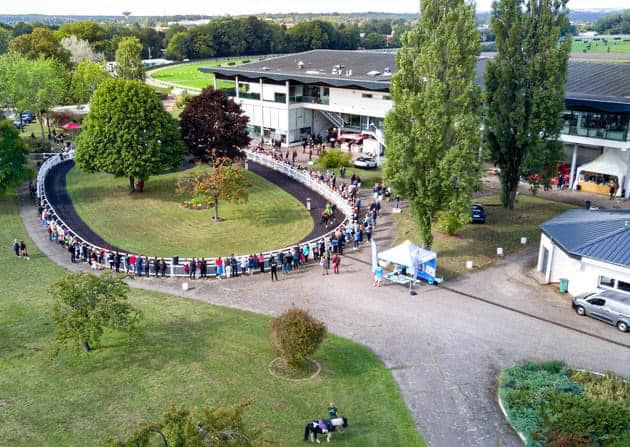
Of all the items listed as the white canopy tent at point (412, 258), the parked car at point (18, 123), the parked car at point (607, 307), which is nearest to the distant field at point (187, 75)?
the parked car at point (18, 123)

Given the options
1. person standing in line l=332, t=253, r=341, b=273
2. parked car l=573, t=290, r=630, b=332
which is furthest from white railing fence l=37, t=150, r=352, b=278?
parked car l=573, t=290, r=630, b=332

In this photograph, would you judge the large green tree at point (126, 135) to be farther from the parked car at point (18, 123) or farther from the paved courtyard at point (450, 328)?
the parked car at point (18, 123)

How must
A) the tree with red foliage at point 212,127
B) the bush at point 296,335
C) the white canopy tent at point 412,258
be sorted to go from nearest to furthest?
the bush at point 296,335 → the white canopy tent at point 412,258 → the tree with red foliage at point 212,127

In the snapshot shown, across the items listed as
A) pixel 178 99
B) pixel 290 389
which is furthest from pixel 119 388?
pixel 178 99

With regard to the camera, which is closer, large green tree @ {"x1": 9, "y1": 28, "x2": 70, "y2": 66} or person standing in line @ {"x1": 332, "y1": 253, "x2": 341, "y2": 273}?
person standing in line @ {"x1": 332, "y1": 253, "x2": 341, "y2": 273}

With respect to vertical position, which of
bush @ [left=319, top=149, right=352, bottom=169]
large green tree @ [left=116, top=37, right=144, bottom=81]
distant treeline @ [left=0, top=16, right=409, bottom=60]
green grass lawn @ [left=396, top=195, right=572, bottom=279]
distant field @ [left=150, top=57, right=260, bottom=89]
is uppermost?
distant treeline @ [left=0, top=16, right=409, bottom=60]

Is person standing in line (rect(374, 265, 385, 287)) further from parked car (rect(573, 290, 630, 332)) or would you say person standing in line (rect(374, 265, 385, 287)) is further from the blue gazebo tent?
parked car (rect(573, 290, 630, 332))

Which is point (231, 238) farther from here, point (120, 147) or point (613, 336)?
point (613, 336)
